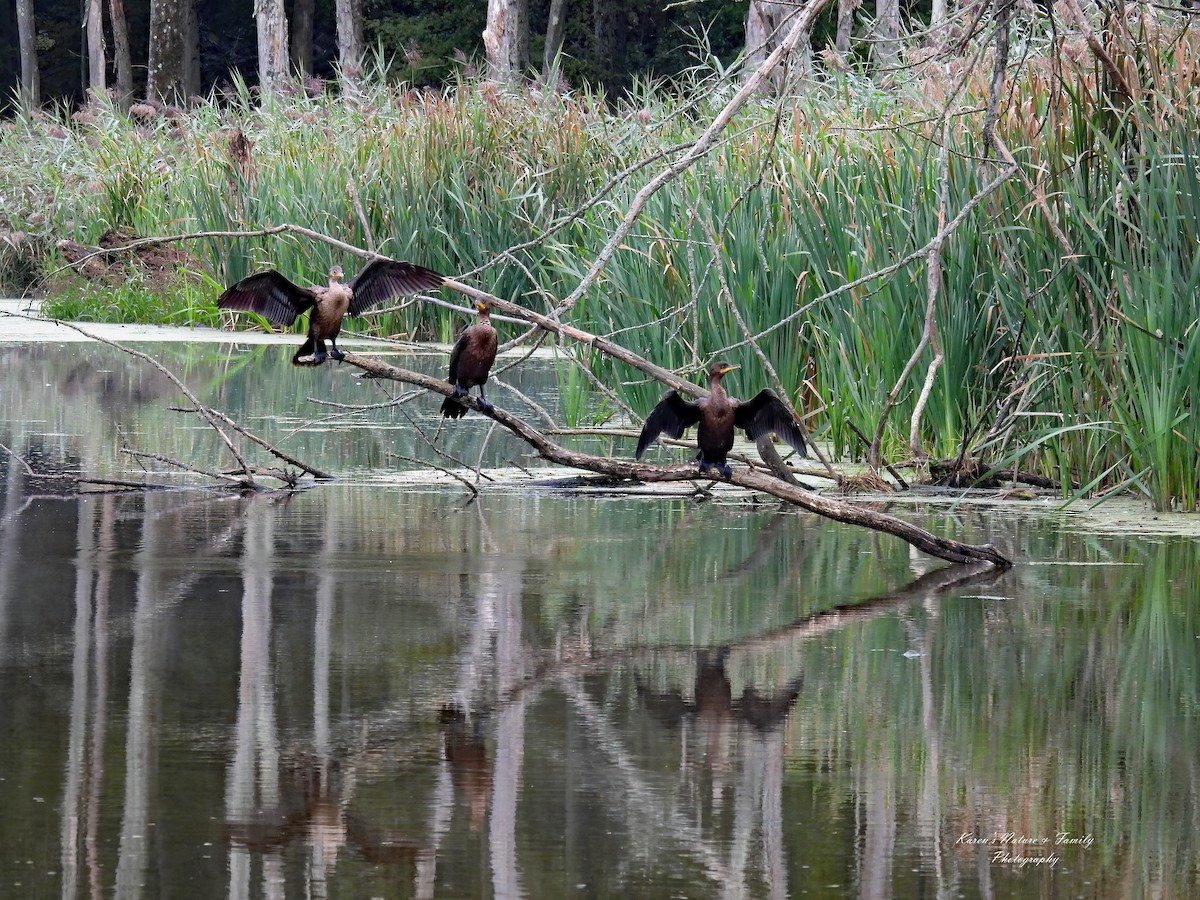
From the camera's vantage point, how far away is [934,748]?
359 centimetres

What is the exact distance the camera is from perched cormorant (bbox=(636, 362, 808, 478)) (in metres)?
5.71

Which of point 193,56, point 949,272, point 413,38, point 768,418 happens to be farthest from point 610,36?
point 768,418

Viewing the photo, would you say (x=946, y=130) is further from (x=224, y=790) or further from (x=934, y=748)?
(x=224, y=790)

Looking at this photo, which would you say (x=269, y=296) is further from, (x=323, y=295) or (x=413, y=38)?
(x=413, y=38)

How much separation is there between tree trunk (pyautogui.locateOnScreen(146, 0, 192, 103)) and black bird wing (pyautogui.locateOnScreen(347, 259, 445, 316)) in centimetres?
2234

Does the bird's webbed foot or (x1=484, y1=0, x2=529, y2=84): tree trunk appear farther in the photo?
(x1=484, y1=0, x2=529, y2=84): tree trunk

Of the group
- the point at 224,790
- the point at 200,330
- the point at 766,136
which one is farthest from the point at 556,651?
the point at 200,330

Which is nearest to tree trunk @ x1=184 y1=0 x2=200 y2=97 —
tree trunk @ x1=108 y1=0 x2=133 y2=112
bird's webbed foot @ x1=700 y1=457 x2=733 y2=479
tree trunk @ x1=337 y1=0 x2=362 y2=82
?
tree trunk @ x1=108 y1=0 x2=133 y2=112

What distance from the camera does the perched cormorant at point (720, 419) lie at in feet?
18.7

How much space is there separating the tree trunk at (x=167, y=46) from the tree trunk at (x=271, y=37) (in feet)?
5.43

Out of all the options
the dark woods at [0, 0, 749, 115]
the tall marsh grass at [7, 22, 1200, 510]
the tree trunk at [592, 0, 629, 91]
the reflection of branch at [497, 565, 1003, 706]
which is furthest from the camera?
the dark woods at [0, 0, 749, 115]

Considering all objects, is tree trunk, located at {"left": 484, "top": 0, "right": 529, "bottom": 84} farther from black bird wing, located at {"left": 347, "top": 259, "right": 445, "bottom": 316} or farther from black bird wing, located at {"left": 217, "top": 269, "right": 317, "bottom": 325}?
black bird wing, located at {"left": 217, "top": 269, "right": 317, "bottom": 325}

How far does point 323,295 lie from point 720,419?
1474 millimetres

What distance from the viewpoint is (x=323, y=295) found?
6359 mm
